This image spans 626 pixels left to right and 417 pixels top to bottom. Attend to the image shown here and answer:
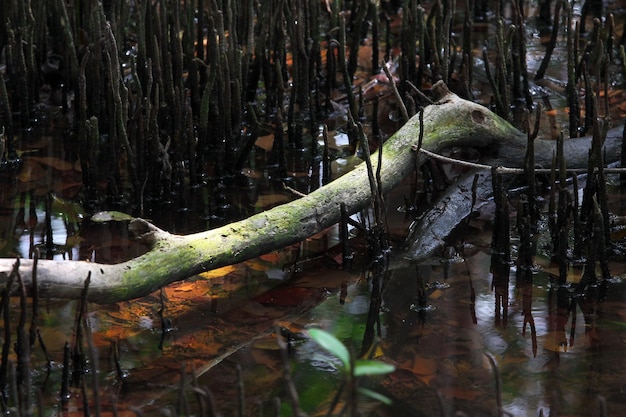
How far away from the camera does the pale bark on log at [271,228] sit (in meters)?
2.54

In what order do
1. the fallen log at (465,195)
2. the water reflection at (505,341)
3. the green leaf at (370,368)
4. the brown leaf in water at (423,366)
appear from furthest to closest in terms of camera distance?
the fallen log at (465,195) → the brown leaf in water at (423,366) → the water reflection at (505,341) → the green leaf at (370,368)

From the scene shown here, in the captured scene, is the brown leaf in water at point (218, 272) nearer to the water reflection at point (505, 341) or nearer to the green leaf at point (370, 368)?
the water reflection at point (505, 341)

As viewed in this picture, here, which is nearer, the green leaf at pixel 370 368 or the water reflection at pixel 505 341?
the green leaf at pixel 370 368

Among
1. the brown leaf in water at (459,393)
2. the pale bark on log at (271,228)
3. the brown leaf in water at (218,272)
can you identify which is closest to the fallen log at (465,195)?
the pale bark on log at (271,228)

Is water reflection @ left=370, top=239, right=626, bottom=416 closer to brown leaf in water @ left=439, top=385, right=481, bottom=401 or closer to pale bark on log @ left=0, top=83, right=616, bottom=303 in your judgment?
brown leaf in water @ left=439, top=385, right=481, bottom=401

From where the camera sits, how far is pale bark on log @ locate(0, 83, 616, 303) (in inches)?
A: 99.9

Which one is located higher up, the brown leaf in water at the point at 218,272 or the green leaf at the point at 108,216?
the green leaf at the point at 108,216

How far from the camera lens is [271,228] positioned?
120 inches

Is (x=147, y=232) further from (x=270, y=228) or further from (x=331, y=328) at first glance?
(x=331, y=328)

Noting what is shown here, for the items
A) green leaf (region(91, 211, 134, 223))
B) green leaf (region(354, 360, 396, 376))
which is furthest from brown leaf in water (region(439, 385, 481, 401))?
green leaf (region(91, 211, 134, 223))

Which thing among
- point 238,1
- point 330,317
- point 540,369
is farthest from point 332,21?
point 540,369

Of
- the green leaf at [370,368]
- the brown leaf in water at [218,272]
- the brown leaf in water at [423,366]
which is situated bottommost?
the brown leaf in water at [423,366]

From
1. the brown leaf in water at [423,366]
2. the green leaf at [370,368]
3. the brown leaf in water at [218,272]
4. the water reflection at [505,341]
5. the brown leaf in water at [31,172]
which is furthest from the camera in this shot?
the brown leaf in water at [31,172]

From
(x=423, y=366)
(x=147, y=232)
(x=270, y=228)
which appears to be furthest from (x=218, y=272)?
(x=423, y=366)
